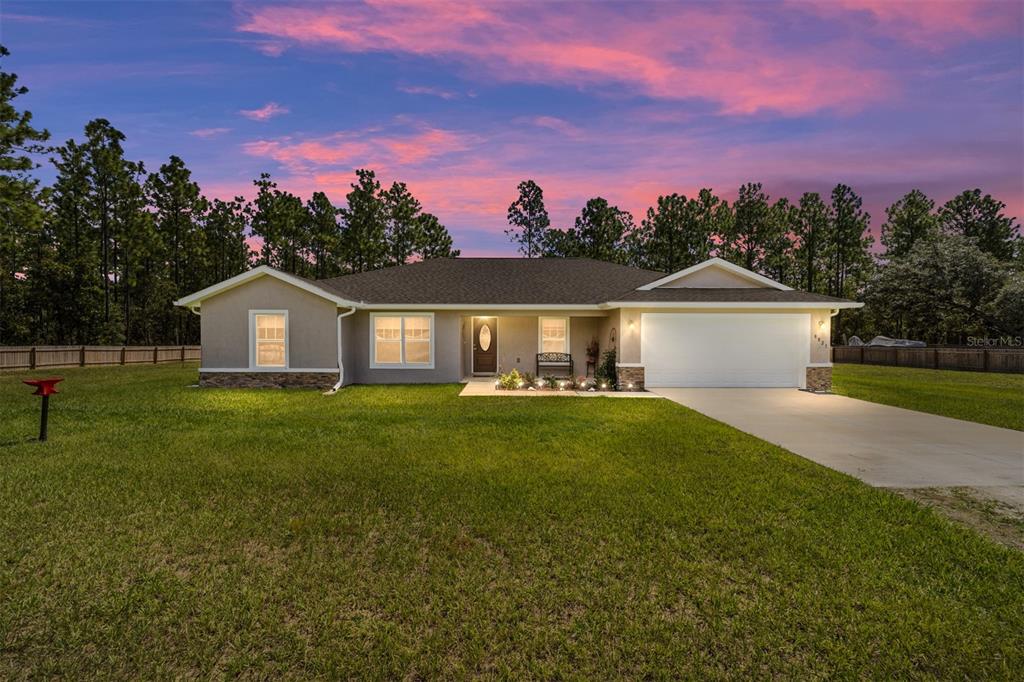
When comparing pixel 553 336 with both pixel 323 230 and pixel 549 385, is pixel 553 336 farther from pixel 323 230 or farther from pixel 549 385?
pixel 323 230

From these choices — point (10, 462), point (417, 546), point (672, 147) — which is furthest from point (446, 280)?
point (417, 546)

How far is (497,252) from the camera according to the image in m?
45.0

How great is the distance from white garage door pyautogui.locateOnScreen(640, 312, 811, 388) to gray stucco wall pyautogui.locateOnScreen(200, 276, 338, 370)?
9.83m

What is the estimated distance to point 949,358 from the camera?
2355cm

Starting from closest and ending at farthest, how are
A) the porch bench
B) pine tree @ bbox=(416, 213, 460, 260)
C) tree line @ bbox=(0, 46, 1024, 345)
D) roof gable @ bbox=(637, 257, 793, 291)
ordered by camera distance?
roof gable @ bbox=(637, 257, 793, 291) < the porch bench < tree line @ bbox=(0, 46, 1024, 345) < pine tree @ bbox=(416, 213, 460, 260)

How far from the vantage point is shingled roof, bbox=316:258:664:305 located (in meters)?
15.5

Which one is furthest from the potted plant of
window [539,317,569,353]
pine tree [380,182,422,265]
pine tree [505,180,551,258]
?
pine tree [505,180,551,258]

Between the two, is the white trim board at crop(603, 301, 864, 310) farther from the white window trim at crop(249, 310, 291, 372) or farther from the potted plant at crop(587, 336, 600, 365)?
the white window trim at crop(249, 310, 291, 372)

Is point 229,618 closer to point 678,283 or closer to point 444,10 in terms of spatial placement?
point 444,10

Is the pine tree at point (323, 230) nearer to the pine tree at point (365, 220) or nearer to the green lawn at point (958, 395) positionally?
the pine tree at point (365, 220)

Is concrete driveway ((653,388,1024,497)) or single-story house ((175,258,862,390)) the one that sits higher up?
single-story house ((175,258,862,390))

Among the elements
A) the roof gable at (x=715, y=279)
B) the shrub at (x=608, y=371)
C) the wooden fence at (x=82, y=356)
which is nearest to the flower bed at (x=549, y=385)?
the shrub at (x=608, y=371)

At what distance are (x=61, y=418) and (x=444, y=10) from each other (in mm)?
11680

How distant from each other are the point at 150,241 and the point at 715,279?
1508 inches
